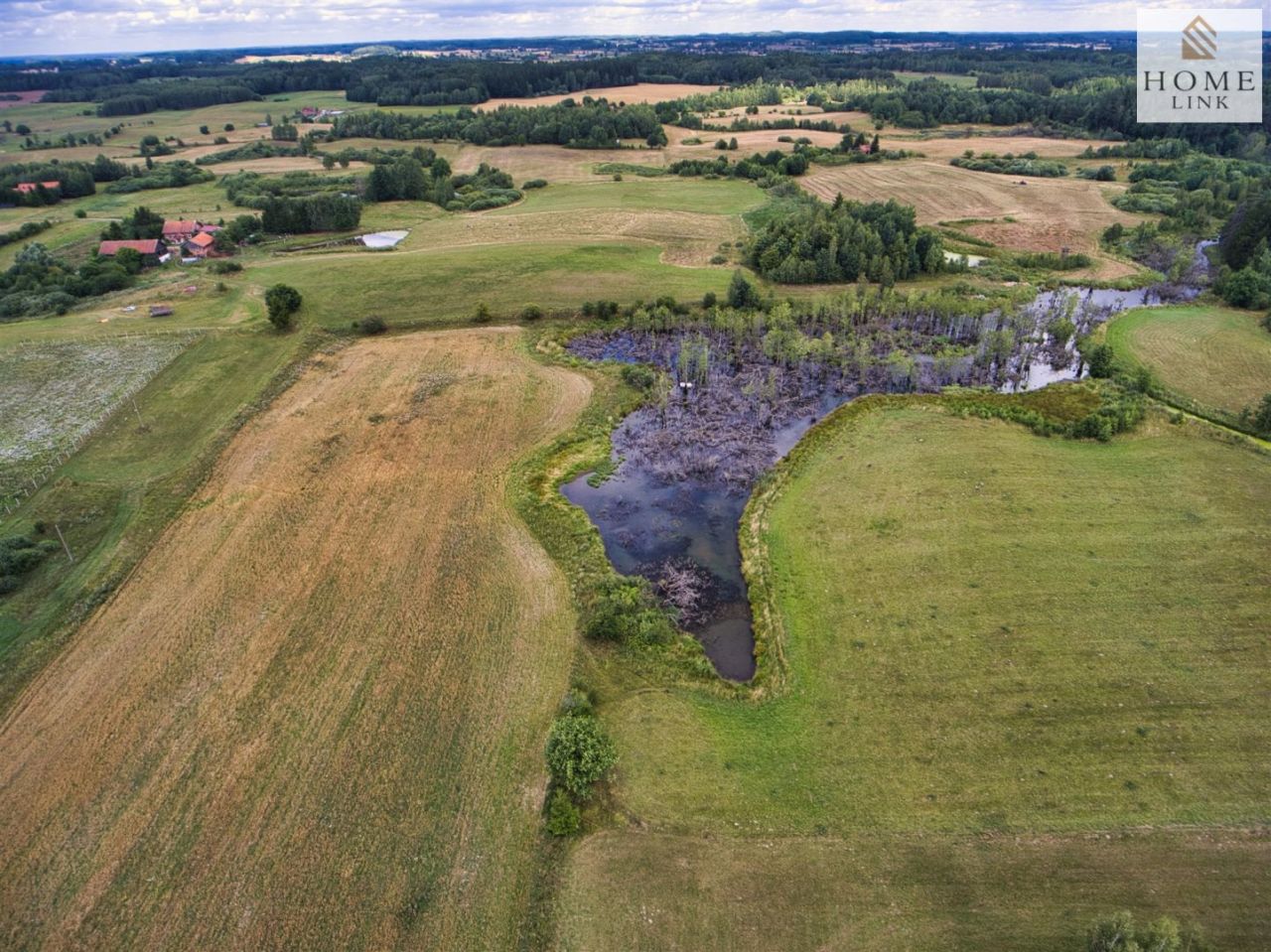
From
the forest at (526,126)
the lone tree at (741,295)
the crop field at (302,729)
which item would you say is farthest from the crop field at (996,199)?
the crop field at (302,729)

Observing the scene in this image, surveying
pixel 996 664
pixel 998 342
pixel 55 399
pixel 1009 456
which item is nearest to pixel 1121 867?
pixel 996 664

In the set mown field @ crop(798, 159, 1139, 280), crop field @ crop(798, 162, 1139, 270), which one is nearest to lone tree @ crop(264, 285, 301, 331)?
mown field @ crop(798, 159, 1139, 280)

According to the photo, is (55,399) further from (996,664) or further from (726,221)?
(726,221)

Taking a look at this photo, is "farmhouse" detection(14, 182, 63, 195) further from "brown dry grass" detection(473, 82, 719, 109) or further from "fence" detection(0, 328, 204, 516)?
"brown dry grass" detection(473, 82, 719, 109)

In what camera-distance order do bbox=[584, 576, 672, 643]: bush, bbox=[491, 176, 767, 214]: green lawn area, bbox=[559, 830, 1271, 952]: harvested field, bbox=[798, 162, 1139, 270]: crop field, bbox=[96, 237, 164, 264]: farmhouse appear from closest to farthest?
1. bbox=[559, 830, 1271, 952]: harvested field
2. bbox=[584, 576, 672, 643]: bush
3. bbox=[96, 237, 164, 264]: farmhouse
4. bbox=[798, 162, 1139, 270]: crop field
5. bbox=[491, 176, 767, 214]: green lawn area

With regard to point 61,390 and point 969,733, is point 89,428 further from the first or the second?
point 969,733

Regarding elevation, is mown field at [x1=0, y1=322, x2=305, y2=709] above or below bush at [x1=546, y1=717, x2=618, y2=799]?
above
